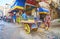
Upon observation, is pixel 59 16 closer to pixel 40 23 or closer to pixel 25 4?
pixel 40 23

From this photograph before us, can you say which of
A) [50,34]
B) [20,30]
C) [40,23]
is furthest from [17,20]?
[50,34]

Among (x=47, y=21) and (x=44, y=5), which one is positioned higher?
(x=44, y=5)

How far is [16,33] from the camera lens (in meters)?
1.10

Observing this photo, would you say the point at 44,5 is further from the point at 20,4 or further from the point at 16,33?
the point at 16,33

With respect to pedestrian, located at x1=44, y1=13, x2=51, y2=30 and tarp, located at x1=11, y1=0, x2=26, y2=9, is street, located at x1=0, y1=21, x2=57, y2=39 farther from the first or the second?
tarp, located at x1=11, y1=0, x2=26, y2=9

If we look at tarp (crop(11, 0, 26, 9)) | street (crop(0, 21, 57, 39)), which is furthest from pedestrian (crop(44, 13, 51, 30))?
tarp (crop(11, 0, 26, 9))

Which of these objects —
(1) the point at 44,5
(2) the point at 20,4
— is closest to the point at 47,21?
(1) the point at 44,5

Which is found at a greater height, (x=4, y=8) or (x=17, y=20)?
(x=4, y=8)

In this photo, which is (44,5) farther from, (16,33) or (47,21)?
(16,33)

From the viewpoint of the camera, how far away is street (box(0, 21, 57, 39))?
1.05 metres

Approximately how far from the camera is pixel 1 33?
43.1 inches

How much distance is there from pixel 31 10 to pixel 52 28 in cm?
23


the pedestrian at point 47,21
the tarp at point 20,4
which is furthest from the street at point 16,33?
the tarp at point 20,4

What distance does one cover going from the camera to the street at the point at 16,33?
105 cm
